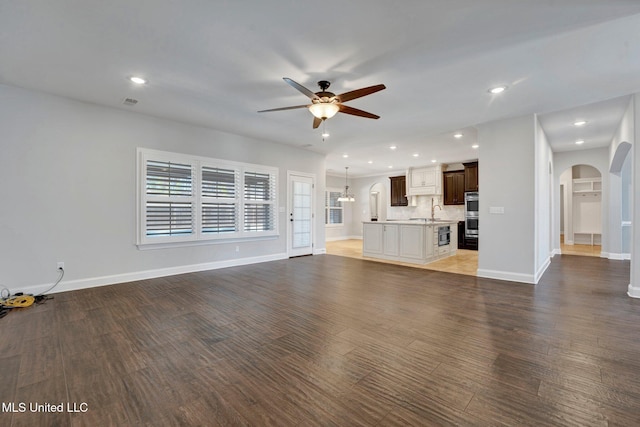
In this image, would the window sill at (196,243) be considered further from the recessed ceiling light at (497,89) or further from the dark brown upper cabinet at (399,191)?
the dark brown upper cabinet at (399,191)

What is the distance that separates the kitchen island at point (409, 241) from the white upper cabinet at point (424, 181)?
85.5 inches

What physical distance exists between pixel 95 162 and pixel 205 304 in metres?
2.91

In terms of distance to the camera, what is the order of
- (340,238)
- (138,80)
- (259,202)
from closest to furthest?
(138,80) < (259,202) < (340,238)

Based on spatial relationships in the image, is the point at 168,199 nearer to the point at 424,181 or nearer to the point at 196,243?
the point at 196,243

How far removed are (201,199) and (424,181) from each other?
7495 millimetres

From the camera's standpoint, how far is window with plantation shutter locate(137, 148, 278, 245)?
16.0ft

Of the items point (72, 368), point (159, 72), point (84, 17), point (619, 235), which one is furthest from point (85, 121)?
point (619, 235)

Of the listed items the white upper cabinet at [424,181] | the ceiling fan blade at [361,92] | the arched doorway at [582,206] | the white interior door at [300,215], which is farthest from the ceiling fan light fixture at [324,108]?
the arched doorway at [582,206]

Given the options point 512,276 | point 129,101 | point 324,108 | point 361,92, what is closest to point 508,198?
point 512,276

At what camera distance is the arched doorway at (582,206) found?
31.7 ft

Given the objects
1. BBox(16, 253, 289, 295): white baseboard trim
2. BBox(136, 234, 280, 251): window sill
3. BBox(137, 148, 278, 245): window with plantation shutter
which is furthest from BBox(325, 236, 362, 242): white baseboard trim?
BBox(16, 253, 289, 295): white baseboard trim

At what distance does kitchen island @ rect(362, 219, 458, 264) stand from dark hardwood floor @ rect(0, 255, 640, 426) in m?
2.40

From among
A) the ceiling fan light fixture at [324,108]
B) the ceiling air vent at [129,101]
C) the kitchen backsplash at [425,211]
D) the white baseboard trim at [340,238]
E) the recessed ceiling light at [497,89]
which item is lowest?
the white baseboard trim at [340,238]

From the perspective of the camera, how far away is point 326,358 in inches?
89.0
